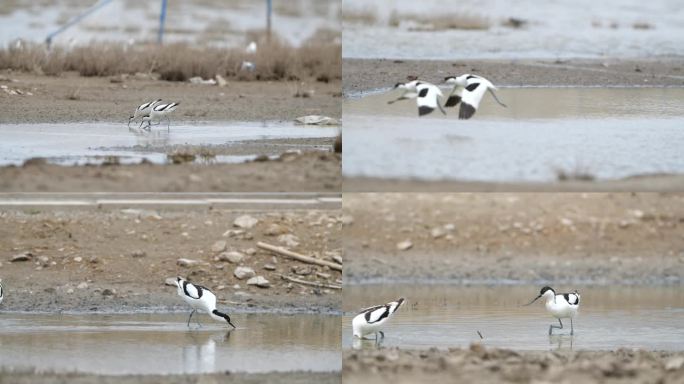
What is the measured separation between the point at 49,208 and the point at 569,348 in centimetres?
400

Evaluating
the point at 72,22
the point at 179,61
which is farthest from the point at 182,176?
the point at 72,22

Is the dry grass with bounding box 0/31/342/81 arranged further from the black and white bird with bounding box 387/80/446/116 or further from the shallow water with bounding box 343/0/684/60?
A: the black and white bird with bounding box 387/80/446/116

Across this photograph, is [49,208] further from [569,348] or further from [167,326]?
[569,348]

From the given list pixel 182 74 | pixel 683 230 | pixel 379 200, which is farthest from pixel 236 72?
pixel 683 230

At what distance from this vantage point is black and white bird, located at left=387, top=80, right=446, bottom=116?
272 inches

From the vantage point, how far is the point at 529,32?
839 cm

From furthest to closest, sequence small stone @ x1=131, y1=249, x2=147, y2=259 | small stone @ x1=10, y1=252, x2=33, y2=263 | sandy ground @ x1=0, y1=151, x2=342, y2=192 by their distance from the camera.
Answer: small stone @ x1=131, y1=249, x2=147, y2=259 → small stone @ x1=10, y1=252, x2=33, y2=263 → sandy ground @ x1=0, y1=151, x2=342, y2=192

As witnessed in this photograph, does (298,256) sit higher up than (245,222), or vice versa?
(245,222)

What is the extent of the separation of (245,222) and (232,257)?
37 cm

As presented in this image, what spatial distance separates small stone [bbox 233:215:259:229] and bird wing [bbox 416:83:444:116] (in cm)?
239

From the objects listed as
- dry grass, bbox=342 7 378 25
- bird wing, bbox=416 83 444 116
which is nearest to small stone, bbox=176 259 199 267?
dry grass, bbox=342 7 378 25

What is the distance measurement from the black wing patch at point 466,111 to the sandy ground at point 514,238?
8.32 ft

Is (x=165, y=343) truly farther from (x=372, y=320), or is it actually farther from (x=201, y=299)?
(x=372, y=320)

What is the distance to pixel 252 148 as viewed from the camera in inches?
321
